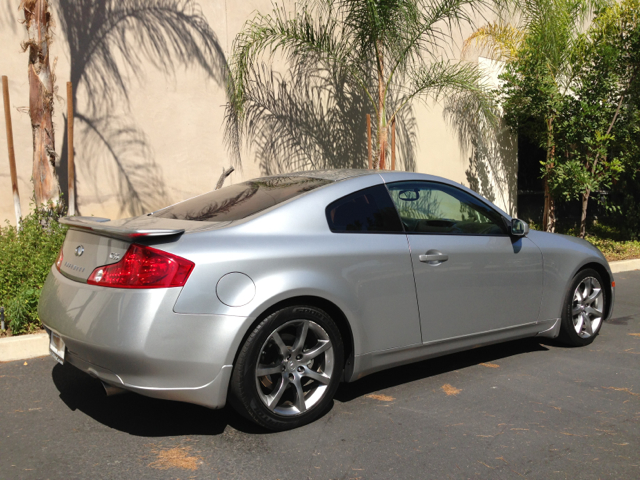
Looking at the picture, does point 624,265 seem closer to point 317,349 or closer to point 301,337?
point 317,349

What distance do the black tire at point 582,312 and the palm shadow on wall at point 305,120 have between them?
5669 millimetres

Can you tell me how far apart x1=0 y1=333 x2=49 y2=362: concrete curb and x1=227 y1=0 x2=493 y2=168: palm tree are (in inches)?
201

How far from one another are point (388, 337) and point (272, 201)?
112cm

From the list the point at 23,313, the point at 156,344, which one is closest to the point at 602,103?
the point at 23,313

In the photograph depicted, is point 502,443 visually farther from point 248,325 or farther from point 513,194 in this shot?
point 513,194

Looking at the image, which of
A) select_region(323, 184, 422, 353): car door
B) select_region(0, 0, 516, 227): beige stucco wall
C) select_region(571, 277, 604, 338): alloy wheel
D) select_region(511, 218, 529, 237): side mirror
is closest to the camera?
select_region(323, 184, 422, 353): car door

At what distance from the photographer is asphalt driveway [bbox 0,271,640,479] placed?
10.2 feet

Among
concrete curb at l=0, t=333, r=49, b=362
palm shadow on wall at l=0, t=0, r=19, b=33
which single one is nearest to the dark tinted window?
concrete curb at l=0, t=333, r=49, b=362

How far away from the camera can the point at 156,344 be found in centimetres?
309

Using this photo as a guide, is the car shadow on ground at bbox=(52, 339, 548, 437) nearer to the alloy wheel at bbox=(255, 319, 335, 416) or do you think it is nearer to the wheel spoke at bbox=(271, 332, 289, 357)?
the alloy wheel at bbox=(255, 319, 335, 416)

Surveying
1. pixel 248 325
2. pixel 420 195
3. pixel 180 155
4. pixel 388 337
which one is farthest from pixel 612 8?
pixel 248 325

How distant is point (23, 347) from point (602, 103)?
32.3ft

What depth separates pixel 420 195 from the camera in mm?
4477

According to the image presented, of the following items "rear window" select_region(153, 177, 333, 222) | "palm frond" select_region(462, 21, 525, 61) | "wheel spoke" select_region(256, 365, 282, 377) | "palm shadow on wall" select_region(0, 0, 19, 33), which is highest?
"palm frond" select_region(462, 21, 525, 61)
